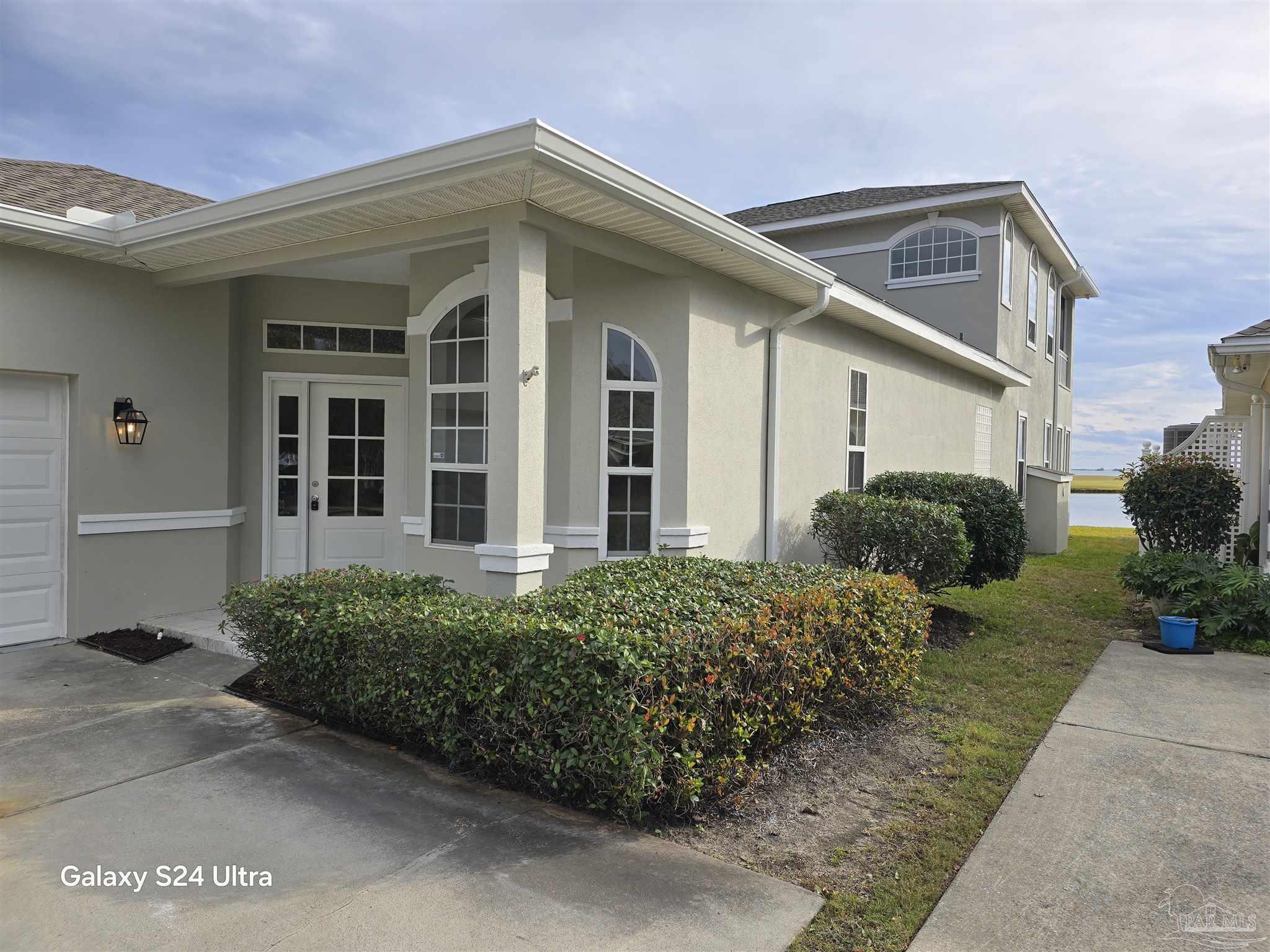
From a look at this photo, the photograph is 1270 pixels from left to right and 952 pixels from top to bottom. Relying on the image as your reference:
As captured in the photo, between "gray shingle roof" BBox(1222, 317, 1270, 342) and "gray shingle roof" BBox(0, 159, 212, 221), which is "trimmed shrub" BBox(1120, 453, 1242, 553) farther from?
"gray shingle roof" BBox(0, 159, 212, 221)

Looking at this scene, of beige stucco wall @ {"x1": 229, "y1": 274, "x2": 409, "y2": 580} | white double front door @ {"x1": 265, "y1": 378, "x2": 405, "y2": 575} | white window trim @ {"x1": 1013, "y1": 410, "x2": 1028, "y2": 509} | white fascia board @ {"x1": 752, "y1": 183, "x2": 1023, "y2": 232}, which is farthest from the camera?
white window trim @ {"x1": 1013, "y1": 410, "x2": 1028, "y2": 509}

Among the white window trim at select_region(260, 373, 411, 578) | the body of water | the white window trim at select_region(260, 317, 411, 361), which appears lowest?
the body of water

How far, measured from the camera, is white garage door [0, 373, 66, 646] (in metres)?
6.16

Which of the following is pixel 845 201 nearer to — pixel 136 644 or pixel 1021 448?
pixel 1021 448

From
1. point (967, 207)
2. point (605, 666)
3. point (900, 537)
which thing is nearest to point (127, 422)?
point (605, 666)

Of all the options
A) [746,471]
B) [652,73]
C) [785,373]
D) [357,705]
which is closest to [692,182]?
[652,73]

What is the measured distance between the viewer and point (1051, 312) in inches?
718

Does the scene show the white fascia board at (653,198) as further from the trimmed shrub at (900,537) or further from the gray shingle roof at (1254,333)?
the gray shingle roof at (1254,333)

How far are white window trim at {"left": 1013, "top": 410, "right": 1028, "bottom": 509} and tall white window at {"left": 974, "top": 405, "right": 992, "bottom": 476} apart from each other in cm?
172

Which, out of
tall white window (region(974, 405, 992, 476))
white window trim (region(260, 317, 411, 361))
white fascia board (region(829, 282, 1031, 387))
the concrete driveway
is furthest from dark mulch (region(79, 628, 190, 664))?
tall white window (region(974, 405, 992, 476))

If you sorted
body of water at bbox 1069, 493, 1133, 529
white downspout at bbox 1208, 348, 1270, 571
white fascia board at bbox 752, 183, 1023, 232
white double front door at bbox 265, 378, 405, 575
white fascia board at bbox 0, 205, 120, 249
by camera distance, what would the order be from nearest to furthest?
white fascia board at bbox 0, 205, 120, 249, white double front door at bbox 265, 378, 405, 575, white downspout at bbox 1208, 348, 1270, 571, white fascia board at bbox 752, 183, 1023, 232, body of water at bbox 1069, 493, 1133, 529

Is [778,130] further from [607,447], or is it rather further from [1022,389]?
[1022,389]

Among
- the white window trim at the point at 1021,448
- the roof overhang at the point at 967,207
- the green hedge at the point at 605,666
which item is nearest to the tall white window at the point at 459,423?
the green hedge at the point at 605,666

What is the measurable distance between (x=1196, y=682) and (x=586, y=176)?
18.7 feet
